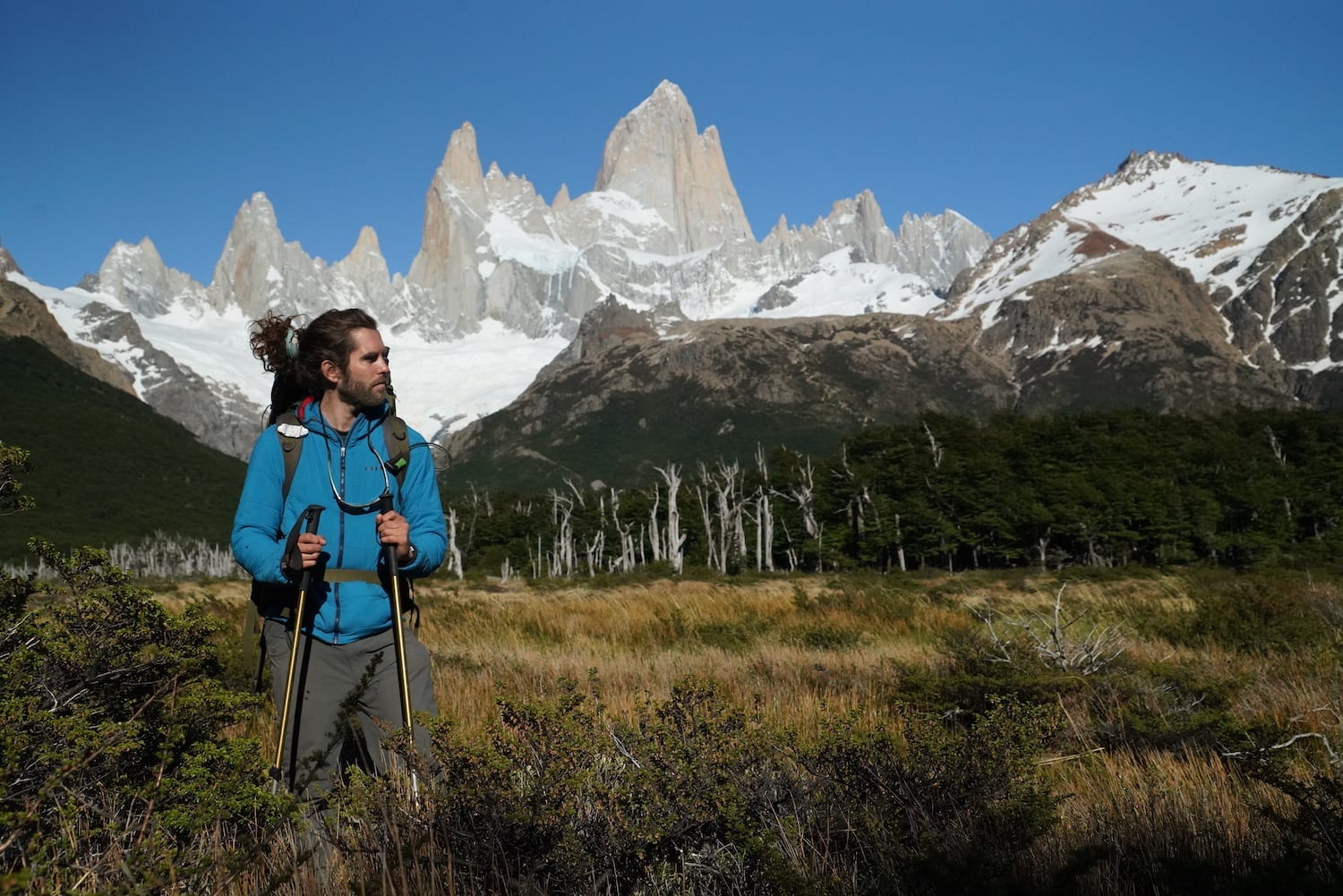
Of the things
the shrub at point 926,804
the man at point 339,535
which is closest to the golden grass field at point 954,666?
the shrub at point 926,804

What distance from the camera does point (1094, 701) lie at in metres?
5.18

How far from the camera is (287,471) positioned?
3.41 meters

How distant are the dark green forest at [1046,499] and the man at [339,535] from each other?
4371 cm

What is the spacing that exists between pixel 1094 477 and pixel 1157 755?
55483mm

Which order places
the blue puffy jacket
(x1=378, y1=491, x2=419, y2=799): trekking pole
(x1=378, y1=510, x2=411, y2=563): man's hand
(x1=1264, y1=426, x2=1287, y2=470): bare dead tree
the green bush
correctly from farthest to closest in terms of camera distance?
(x1=1264, y1=426, x2=1287, y2=470): bare dead tree
the blue puffy jacket
(x1=378, y1=510, x2=411, y2=563): man's hand
(x1=378, y1=491, x2=419, y2=799): trekking pole
the green bush

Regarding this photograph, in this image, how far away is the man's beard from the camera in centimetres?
353

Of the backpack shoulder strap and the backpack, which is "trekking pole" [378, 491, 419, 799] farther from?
the backpack shoulder strap

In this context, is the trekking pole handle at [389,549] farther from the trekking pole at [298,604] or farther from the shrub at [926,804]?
the shrub at [926,804]

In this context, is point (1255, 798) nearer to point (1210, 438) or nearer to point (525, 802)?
point (525, 802)

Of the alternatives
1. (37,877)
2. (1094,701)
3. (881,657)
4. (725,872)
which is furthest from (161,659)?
(881,657)

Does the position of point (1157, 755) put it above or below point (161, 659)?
below

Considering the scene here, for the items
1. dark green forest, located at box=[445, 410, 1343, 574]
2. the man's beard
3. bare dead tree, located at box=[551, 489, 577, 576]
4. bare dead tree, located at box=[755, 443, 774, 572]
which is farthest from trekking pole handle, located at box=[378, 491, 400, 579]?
bare dead tree, located at box=[551, 489, 577, 576]

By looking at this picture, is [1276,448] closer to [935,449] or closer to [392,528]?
[935,449]

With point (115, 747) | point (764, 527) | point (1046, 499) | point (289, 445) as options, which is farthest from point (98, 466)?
point (115, 747)
